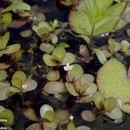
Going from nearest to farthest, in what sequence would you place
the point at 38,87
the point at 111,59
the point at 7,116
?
the point at 7,116 → the point at 38,87 → the point at 111,59

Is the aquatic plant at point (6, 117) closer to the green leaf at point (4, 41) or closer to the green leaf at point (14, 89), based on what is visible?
the green leaf at point (14, 89)

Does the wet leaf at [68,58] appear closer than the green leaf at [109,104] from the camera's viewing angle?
No

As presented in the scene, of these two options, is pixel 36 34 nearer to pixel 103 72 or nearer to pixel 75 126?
pixel 103 72

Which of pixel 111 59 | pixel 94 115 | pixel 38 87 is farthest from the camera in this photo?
pixel 111 59

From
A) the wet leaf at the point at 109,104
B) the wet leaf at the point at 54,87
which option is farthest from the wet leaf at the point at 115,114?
the wet leaf at the point at 54,87

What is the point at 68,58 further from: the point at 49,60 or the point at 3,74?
the point at 3,74

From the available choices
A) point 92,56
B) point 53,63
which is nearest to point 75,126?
point 53,63
